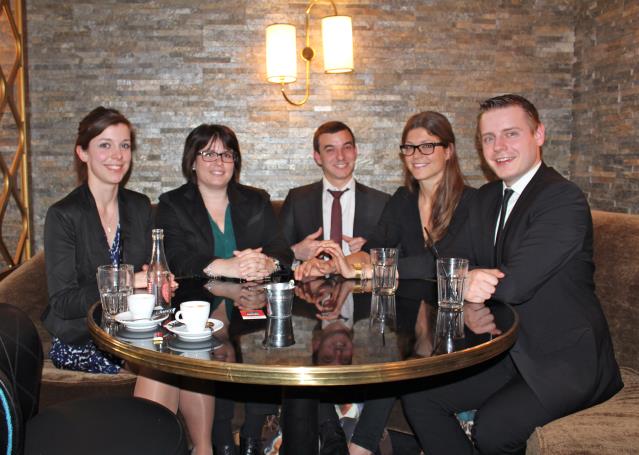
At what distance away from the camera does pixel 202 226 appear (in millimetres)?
2986

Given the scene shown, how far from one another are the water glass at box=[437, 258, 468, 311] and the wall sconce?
2.20 m

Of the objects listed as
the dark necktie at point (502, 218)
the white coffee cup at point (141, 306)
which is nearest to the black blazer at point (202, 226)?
the white coffee cup at point (141, 306)

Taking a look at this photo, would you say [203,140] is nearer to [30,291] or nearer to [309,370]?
[30,291]

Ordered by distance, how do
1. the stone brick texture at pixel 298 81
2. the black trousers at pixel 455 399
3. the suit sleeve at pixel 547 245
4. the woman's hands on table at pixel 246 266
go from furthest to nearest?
1. the stone brick texture at pixel 298 81
2. the woman's hands on table at pixel 246 266
3. the black trousers at pixel 455 399
4. the suit sleeve at pixel 547 245

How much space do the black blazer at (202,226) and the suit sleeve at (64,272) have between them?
17.2 inches

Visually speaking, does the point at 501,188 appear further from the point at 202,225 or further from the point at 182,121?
the point at 182,121

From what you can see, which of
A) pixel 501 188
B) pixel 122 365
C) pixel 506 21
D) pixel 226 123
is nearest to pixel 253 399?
pixel 122 365

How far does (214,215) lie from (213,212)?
0.05 feet

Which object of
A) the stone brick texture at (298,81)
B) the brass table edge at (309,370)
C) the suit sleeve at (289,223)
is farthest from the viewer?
the stone brick texture at (298,81)

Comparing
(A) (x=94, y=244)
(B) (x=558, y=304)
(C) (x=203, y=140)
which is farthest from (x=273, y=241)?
(B) (x=558, y=304)

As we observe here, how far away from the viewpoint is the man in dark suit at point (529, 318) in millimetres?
2012

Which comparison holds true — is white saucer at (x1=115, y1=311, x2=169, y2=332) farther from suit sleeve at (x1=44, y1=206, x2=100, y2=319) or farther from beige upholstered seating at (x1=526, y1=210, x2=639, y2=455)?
beige upholstered seating at (x1=526, y1=210, x2=639, y2=455)

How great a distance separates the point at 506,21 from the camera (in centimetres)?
421

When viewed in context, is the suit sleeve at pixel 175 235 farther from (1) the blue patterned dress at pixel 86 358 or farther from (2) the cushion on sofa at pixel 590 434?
(2) the cushion on sofa at pixel 590 434
